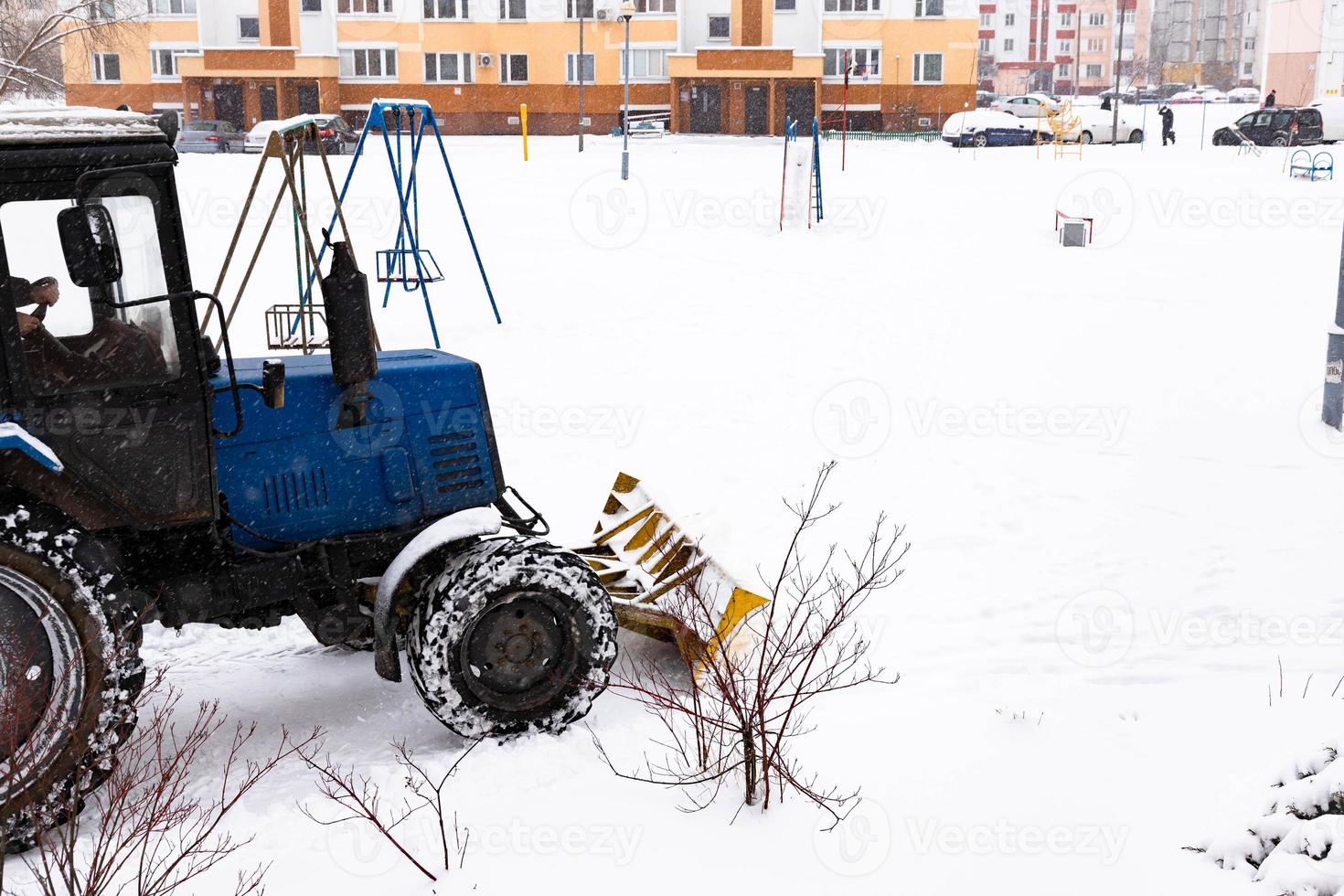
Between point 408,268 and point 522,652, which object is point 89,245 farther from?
point 408,268

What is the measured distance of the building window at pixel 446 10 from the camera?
50.2 meters

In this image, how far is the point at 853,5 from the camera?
5025 cm

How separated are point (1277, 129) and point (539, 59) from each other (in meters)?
26.2

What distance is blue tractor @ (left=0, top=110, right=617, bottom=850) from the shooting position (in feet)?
15.3

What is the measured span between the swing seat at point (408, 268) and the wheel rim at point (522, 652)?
8850 millimetres

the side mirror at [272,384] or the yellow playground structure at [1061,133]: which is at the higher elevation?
the yellow playground structure at [1061,133]

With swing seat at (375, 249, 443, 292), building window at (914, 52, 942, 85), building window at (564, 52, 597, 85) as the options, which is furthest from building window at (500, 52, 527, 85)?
swing seat at (375, 249, 443, 292)

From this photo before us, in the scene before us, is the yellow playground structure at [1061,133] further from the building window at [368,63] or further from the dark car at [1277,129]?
the building window at [368,63]

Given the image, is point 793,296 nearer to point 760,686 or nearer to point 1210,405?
point 1210,405

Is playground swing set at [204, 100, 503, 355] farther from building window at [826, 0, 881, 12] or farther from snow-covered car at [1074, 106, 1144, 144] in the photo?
building window at [826, 0, 881, 12]

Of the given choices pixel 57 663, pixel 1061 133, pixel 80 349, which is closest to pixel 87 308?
pixel 80 349

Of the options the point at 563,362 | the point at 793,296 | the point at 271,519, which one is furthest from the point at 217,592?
the point at 793,296

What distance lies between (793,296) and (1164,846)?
1207 centimetres

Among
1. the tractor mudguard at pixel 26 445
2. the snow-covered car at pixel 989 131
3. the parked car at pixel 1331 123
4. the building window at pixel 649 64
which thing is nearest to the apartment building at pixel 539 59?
the building window at pixel 649 64
